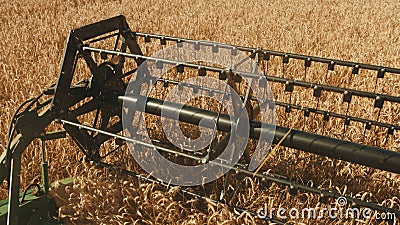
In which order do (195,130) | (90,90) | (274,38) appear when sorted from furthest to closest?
(274,38)
(195,130)
(90,90)

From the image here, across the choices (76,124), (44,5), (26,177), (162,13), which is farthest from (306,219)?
(44,5)

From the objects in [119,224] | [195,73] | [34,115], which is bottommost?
A: [119,224]

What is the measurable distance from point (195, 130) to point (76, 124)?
1.32m

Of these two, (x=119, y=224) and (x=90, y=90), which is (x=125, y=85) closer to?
(x=90, y=90)

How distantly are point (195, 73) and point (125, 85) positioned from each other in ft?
6.54

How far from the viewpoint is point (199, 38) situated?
690 centimetres

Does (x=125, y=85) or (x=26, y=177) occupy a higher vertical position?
(x=125, y=85)

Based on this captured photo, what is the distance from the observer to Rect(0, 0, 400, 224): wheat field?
278 centimetres

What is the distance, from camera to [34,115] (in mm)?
2547

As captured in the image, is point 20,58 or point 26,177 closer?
point 26,177

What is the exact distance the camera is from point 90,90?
9.27 feet

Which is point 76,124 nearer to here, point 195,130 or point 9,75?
point 195,130

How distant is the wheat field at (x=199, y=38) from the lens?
2781 mm

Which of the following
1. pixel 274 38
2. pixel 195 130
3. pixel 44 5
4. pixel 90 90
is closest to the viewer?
pixel 90 90
